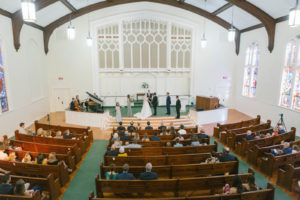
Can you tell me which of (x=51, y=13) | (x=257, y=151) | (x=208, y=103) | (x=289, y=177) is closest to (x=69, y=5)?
(x=51, y=13)

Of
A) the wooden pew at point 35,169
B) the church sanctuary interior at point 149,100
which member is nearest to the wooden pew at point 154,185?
the church sanctuary interior at point 149,100

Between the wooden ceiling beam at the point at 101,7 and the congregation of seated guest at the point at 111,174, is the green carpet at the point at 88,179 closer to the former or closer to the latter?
the congregation of seated guest at the point at 111,174

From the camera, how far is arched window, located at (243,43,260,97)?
14.4 meters

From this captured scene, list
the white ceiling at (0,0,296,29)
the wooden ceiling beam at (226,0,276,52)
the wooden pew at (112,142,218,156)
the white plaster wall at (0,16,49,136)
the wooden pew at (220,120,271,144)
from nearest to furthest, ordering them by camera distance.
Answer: the wooden pew at (112,142,218,156), the wooden pew at (220,120,271,144), the white ceiling at (0,0,296,29), the white plaster wall at (0,16,49,136), the wooden ceiling beam at (226,0,276,52)

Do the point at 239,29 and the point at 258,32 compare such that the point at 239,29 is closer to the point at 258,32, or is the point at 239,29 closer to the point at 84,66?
the point at 258,32

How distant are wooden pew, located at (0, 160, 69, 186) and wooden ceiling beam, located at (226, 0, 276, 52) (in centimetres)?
1196

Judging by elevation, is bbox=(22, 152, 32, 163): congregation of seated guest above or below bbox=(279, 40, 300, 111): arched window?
below

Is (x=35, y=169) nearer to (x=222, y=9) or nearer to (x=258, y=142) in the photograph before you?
(x=258, y=142)

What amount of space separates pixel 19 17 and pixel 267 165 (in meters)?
13.5

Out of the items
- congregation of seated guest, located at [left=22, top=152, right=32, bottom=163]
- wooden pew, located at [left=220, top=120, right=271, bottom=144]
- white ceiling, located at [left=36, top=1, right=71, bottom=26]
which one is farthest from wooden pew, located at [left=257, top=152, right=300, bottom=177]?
white ceiling, located at [left=36, top=1, right=71, bottom=26]

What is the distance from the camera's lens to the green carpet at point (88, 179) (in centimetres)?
562

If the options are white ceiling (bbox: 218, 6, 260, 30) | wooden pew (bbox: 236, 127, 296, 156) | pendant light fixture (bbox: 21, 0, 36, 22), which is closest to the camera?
pendant light fixture (bbox: 21, 0, 36, 22)

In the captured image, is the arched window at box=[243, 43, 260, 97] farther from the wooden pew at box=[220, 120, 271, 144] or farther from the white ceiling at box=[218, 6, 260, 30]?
the wooden pew at box=[220, 120, 271, 144]

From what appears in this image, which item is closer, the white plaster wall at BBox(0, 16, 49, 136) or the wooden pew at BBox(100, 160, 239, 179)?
the wooden pew at BBox(100, 160, 239, 179)
